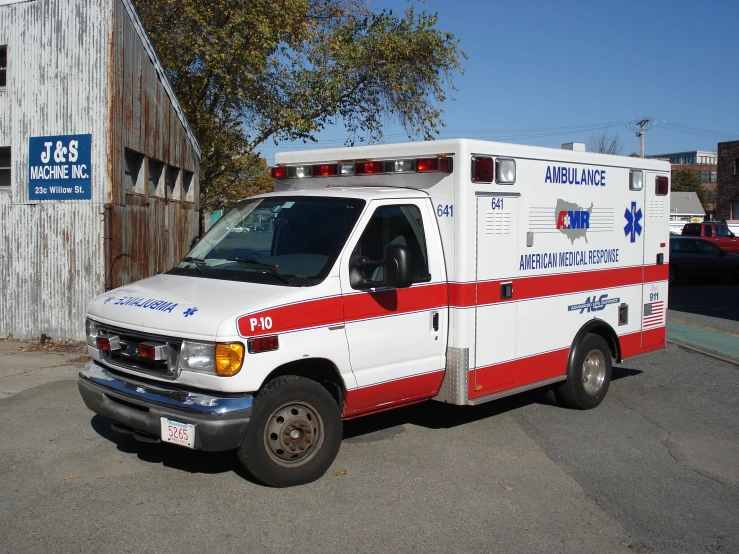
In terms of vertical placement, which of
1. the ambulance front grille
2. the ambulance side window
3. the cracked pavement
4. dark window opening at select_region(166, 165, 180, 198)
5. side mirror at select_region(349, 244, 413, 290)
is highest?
dark window opening at select_region(166, 165, 180, 198)

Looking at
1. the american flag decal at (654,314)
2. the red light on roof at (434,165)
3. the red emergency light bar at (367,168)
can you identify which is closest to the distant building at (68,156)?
the red emergency light bar at (367,168)

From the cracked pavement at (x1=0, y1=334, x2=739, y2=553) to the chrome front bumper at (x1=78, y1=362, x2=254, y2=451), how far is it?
1.58 feet

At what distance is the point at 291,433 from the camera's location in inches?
215

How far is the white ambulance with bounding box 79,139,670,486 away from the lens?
521 cm

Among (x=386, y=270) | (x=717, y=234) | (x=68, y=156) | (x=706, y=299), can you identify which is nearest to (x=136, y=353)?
(x=386, y=270)

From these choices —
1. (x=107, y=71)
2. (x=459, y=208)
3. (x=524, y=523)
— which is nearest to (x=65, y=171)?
(x=107, y=71)

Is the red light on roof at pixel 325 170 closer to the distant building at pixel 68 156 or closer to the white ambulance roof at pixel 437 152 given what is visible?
the white ambulance roof at pixel 437 152

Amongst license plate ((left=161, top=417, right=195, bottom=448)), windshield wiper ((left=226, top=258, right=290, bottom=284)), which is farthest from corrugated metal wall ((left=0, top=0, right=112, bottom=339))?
license plate ((left=161, top=417, right=195, bottom=448))

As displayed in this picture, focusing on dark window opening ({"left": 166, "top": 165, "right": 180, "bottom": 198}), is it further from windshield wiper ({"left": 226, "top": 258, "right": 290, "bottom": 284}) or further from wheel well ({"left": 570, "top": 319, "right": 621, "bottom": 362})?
wheel well ({"left": 570, "top": 319, "right": 621, "bottom": 362})

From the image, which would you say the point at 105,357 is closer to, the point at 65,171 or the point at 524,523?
the point at 524,523

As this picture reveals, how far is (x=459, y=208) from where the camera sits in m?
6.34

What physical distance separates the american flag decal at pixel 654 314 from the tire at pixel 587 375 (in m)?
0.77

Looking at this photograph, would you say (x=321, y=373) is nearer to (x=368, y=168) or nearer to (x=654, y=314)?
(x=368, y=168)

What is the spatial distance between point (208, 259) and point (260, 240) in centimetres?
48
